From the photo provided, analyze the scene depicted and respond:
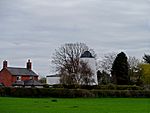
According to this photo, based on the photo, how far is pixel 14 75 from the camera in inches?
4461

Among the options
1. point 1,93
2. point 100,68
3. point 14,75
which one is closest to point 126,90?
point 1,93

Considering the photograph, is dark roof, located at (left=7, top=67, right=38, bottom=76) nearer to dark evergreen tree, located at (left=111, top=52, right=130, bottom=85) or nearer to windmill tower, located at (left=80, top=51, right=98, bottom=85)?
windmill tower, located at (left=80, top=51, right=98, bottom=85)

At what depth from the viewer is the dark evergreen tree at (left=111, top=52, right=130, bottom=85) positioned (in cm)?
9944

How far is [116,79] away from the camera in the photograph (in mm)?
100500

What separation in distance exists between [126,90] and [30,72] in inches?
2056

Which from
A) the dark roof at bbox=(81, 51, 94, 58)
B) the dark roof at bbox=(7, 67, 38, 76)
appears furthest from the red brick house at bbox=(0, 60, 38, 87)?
the dark roof at bbox=(81, 51, 94, 58)

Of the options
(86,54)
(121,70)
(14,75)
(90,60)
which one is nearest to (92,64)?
(90,60)

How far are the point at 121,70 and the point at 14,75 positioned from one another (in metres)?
32.5

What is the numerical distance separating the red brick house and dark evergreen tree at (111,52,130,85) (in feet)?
80.4

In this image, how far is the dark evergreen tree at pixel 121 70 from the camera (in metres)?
99.4

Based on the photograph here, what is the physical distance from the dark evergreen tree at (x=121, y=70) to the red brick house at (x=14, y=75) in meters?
24.5
